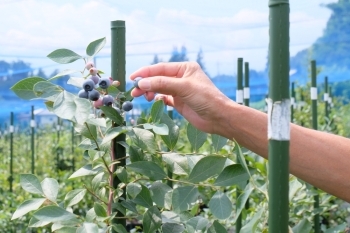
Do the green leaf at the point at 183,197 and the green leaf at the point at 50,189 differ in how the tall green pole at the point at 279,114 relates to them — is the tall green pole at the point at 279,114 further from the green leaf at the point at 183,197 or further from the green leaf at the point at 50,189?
the green leaf at the point at 50,189

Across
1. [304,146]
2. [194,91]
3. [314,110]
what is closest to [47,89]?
[194,91]

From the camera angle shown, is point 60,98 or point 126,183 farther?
point 126,183

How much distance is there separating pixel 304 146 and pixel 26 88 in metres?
0.55

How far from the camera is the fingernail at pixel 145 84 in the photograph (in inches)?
42.7

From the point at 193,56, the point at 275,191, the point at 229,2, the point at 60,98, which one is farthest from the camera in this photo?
the point at 229,2

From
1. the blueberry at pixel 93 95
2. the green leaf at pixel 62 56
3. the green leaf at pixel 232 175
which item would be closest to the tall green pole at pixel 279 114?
the green leaf at pixel 232 175

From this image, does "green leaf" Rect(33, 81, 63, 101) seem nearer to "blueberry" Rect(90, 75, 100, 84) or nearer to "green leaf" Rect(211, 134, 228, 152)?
"blueberry" Rect(90, 75, 100, 84)

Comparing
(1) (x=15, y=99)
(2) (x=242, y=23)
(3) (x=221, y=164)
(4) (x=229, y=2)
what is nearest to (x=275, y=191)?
(3) (x=221, y=164)

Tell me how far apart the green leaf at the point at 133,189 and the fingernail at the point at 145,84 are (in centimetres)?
20

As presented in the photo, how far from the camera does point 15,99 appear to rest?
8422 mm

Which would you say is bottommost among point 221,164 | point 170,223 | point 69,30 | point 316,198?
point 316,198

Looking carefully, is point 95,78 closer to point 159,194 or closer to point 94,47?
point 94,47

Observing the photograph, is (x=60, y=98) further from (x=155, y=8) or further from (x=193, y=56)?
(x=155, y=8)

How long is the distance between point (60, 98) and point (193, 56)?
850 centimetres
